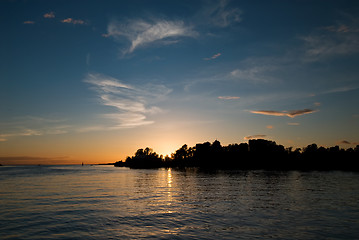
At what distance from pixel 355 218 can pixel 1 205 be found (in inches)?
1918

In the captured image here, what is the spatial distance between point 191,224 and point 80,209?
1723 centimetres

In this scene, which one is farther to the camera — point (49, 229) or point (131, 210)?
point (131, 210)

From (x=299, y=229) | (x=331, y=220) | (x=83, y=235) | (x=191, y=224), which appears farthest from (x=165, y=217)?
(x=331, y=220)

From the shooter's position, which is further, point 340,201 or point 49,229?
point 340,201

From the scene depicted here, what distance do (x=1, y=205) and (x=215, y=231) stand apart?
33944mm

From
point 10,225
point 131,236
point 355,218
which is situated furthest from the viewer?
point 355,218

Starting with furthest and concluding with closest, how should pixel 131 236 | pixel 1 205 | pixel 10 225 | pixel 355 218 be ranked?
pixel 1 205 → pixel 355 218 → pixel 10 225 → pixel 131 236

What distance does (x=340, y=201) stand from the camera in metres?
37.6

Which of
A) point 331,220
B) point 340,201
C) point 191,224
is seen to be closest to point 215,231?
point 191,224

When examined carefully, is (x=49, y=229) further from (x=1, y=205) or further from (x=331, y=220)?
(x=331, y=220)

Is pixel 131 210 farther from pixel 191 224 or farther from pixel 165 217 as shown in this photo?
pixel 191 224

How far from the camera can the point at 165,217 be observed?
27812 mm

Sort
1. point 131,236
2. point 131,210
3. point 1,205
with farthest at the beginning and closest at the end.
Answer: point 1,205 → point 131,210 → point 131,236

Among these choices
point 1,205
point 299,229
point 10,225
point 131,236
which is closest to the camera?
point 131,236
